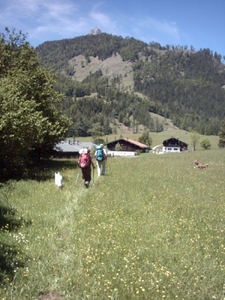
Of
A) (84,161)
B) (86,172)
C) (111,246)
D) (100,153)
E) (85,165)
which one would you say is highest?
(100,153)

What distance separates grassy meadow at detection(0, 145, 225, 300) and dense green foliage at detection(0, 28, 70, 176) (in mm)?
7178

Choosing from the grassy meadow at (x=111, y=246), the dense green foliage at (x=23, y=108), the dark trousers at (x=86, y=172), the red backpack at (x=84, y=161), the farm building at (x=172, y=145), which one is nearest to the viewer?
the grassy meadow at (x=111, y=246)

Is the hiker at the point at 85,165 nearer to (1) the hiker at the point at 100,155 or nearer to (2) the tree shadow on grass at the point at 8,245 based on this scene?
(1) the hiker at the point at 100,155

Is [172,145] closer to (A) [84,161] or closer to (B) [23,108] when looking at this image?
(B) [23,108]

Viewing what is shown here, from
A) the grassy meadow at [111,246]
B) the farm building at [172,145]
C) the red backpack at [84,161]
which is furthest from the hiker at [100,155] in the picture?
the farm building at [172,145]

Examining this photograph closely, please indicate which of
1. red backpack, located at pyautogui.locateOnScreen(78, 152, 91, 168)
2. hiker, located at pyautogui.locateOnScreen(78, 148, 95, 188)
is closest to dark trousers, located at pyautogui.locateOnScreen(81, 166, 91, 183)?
hiker, located at pyautogui.locateOnScreen(78, 148, 95, 188)

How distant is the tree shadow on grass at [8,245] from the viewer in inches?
283

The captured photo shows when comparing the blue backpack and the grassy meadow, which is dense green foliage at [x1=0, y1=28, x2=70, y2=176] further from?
the grassy meadow

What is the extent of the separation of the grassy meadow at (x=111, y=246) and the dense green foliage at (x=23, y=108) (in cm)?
718

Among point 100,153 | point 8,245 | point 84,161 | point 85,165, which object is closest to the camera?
point 8,245

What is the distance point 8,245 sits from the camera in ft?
28.5

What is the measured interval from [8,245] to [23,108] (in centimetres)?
1441

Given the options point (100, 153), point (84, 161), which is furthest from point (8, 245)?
point (100, 153)

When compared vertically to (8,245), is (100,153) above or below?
above
